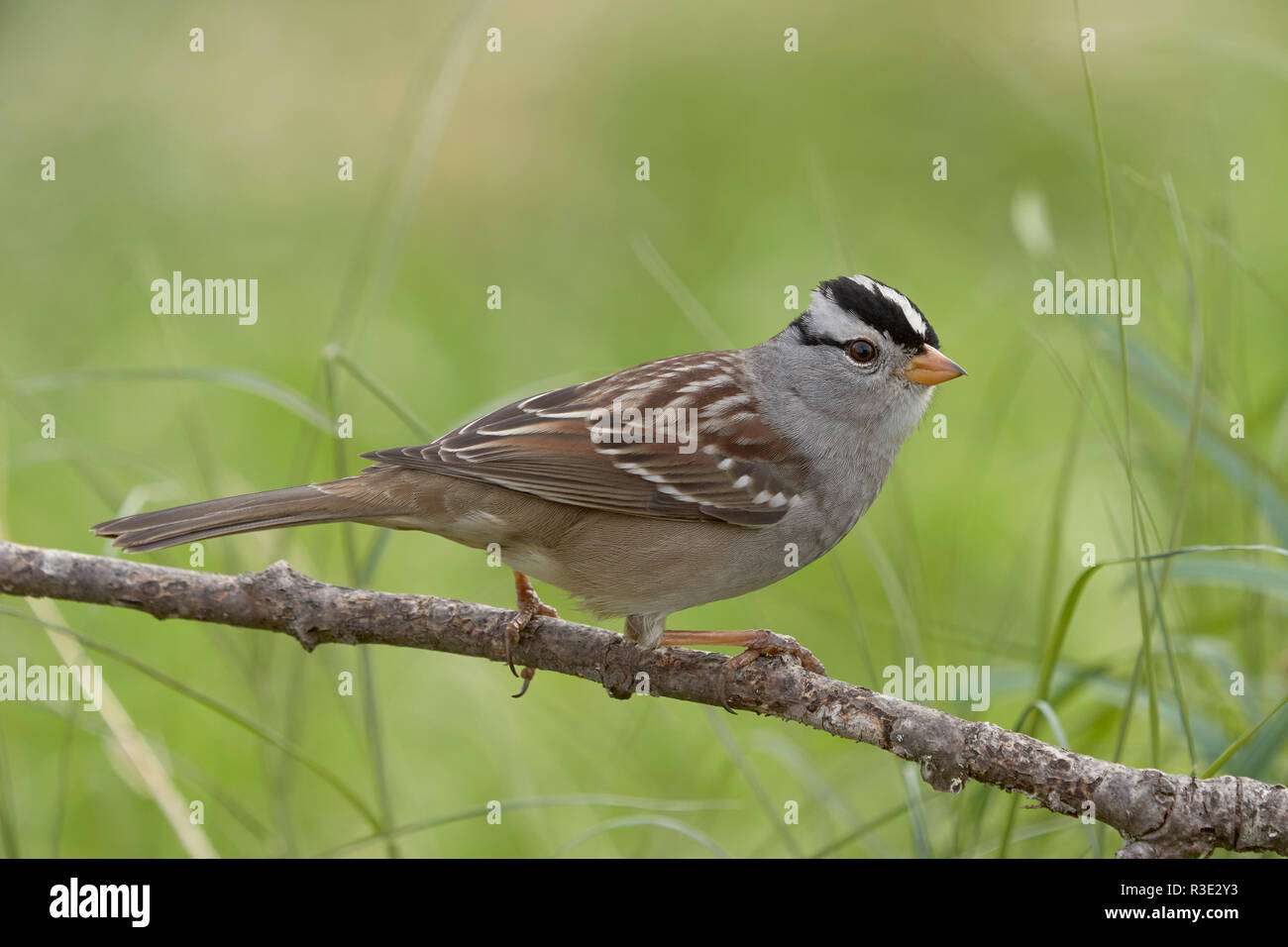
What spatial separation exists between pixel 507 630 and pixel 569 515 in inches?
18.0

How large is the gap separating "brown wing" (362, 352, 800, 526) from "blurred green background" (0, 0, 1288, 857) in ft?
0.62

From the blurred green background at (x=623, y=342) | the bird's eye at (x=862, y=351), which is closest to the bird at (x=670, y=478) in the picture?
the bird's eye at (x=862, y=351)

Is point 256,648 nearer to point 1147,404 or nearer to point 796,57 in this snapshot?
point 1147,404

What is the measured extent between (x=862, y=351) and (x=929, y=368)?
8.2 inches

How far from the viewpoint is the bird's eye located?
12.0ft

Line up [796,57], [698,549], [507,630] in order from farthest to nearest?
[796,57] → [698,549] → [507,630]

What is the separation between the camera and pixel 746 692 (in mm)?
2959

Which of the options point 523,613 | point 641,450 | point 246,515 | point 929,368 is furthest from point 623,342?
point 246,515

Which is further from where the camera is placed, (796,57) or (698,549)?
(796,57)

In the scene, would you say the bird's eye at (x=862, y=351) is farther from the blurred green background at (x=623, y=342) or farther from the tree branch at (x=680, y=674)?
the tree branch at (x=680, y=674)

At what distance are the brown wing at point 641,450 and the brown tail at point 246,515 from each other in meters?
0.19

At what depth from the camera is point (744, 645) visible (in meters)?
3.22
